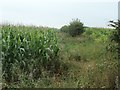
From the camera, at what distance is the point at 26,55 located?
7688mm

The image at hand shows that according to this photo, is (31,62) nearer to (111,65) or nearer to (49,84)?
(49,84)

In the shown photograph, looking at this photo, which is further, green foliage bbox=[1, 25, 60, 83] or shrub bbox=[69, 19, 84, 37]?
shrub bbox=[69, 19, 84, 37]

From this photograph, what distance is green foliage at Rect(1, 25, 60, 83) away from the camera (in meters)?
7.13

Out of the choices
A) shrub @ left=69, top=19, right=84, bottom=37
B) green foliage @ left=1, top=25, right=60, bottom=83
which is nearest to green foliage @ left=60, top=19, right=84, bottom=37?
shrub @ left=69, top=19, right=84, bottom=37

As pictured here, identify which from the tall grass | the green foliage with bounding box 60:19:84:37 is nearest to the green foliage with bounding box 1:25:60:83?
the tall grass

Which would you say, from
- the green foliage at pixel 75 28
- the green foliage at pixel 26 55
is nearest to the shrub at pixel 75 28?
the green foliage at pixel 75 28

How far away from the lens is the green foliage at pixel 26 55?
7.13 m

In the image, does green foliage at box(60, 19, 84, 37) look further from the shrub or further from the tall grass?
the tall grass

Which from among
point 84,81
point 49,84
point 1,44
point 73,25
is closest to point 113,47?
point 84,81

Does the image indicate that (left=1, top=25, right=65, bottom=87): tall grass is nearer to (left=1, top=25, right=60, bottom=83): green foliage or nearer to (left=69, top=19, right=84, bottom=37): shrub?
(left=1, top=25, right=60, bottom=83): green foliage

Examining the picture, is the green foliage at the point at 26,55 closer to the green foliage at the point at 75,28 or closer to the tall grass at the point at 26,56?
the tall grass at the point at 26,56

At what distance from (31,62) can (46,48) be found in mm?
731

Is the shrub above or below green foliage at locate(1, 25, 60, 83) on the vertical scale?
above

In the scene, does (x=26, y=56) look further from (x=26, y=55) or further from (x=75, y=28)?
(x=75, y=28)
